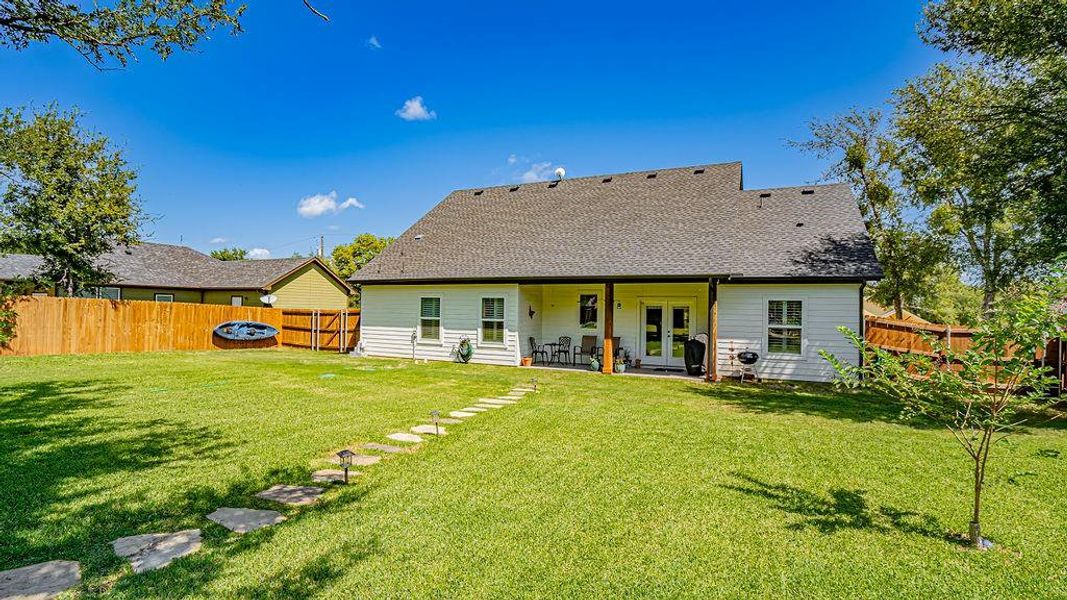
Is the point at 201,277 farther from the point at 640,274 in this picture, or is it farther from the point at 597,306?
the point at 640,274

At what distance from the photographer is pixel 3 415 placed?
6285 millimetres

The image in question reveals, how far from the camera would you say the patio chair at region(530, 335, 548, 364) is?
1434cm

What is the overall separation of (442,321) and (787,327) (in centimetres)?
949

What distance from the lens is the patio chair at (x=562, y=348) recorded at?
563 inches

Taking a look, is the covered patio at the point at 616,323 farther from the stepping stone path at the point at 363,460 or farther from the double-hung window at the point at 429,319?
the stepping stone path at the point at 363,460

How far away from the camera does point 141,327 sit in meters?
15.5

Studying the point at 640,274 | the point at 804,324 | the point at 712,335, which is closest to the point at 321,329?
the point at 640,274

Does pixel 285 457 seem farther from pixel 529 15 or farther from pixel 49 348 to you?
pixel 49 348

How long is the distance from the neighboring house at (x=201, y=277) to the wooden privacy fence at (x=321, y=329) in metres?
4.94

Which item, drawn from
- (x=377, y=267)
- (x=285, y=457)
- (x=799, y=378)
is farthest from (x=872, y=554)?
(x=377, y=267)

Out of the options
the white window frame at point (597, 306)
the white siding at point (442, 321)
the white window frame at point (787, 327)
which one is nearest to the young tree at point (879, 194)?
the white window frame at point (787, 327)

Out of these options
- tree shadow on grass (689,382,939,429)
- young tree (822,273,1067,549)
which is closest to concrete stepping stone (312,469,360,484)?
young tree (822,273,1067,549)

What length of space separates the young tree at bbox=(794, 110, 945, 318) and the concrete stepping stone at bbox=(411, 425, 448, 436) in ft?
64.3

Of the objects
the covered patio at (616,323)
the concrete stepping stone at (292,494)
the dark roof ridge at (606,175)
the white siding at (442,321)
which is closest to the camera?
the concrete stepping stone at (292,494)
